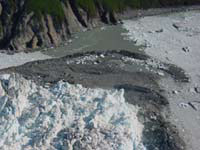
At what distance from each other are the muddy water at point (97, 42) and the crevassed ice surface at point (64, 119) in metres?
14.8

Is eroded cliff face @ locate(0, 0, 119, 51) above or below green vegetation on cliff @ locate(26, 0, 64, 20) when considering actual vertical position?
below

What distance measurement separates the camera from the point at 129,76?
37.4 meters

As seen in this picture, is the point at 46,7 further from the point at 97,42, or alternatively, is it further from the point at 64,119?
the point at 64,119

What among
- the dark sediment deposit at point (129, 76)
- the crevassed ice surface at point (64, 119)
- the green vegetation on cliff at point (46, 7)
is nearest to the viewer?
the crevassed ice surface at point (64, 119)

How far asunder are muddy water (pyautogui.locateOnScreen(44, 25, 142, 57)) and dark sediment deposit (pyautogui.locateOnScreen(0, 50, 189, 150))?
103 inches

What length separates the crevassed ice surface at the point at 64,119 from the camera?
1021 inches

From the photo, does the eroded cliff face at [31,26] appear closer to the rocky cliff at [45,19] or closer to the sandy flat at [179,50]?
the rocky cliff at [45,19]

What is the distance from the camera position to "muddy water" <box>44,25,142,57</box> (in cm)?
4569

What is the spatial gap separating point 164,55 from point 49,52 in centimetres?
1485

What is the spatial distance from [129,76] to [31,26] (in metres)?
17.5

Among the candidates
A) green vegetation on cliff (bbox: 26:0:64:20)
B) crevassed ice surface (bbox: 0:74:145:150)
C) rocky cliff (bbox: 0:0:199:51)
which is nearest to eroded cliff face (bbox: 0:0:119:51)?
rocky cliff (bbox: 0:0:199:51)

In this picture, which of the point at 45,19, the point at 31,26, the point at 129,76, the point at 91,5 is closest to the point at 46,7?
the point at 45,19

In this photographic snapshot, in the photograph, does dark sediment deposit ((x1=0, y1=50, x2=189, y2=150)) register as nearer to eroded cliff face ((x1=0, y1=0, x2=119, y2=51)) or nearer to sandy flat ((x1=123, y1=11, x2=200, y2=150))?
sandy flat ((x1=123, y1=11, x2=200, y2=150))

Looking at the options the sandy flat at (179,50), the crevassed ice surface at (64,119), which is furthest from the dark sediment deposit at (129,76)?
the crevassed ice surface at (64,119)
